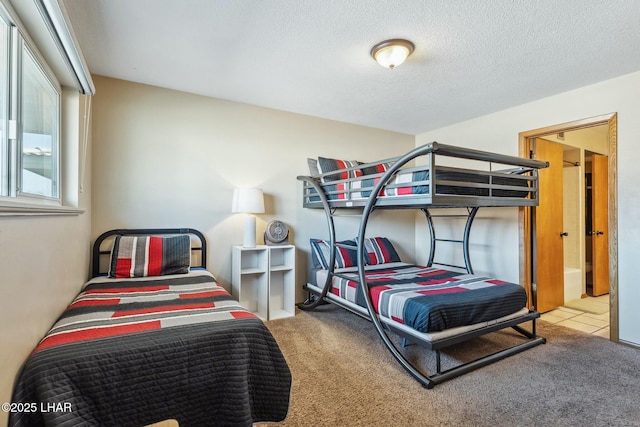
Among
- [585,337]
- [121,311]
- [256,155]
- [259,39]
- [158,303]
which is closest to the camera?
[121,311]

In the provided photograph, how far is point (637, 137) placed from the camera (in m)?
2.46

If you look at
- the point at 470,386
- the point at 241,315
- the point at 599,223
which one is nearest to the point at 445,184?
the point at 470,386

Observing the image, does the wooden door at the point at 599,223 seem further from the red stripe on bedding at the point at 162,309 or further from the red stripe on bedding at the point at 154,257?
the red stripe on bedding at the point at 154,257

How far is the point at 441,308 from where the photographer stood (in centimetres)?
195

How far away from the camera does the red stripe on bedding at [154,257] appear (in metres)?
2.39

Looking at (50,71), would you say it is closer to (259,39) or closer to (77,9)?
(77,9)

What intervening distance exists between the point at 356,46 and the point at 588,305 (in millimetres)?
4056

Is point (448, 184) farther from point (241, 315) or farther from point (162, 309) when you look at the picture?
point (162, 309)

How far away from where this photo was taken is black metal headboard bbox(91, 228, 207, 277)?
2525 millimetres

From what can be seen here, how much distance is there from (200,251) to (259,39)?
1.94m

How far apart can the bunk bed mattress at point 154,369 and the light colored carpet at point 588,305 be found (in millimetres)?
3847

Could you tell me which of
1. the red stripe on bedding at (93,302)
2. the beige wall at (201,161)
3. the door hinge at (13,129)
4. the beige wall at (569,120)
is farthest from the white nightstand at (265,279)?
the beige wall at (569,120)

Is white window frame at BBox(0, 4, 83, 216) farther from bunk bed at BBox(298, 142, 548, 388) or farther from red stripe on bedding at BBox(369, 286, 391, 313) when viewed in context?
red stripe on bedding at BBox(369, 286, 391, 313)

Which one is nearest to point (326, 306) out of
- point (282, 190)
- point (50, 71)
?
point (282, 190)
